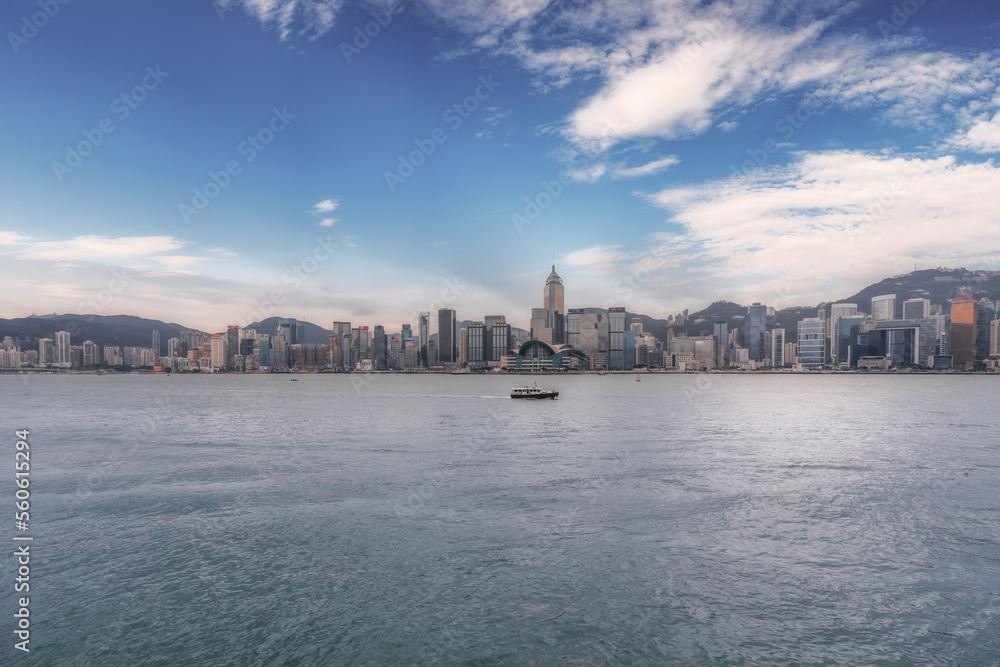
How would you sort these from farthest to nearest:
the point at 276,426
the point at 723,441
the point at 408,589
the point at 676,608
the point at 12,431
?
the point at 276,426, the point at 12,431, the point at 723,441, the point at 408,589, the point at 676,608

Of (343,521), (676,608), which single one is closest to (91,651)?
(343,521)

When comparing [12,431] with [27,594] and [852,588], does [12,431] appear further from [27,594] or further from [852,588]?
[852,588]

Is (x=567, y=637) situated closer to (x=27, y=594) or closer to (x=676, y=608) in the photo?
(x=676, y=608)

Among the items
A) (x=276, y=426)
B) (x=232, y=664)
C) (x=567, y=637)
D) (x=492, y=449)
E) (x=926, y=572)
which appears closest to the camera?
(x=232, y=664)

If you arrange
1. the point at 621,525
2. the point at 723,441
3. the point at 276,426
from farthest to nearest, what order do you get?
the point at 276,426 < the point at 723,441 < the point at 621,525

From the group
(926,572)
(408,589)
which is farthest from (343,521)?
(926,572)

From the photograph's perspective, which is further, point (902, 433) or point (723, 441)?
point (902, 433)
